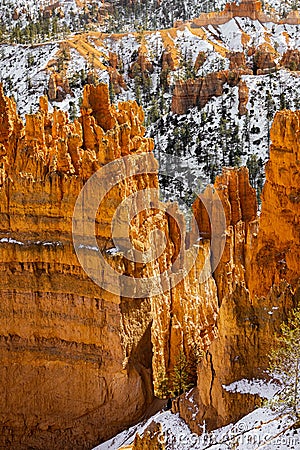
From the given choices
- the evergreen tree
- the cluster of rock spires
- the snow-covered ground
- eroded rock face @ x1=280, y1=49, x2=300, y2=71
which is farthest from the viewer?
eroded rock face @ x1=280, y1=49, x2=300, y2=71

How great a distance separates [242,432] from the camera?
1628cm

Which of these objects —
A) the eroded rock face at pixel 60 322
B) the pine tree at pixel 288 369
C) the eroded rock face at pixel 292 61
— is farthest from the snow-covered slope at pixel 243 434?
the eroded rock face at pixel 292 61

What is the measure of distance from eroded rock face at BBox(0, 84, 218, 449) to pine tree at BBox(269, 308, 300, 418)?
21.0 feet

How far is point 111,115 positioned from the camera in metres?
26.9

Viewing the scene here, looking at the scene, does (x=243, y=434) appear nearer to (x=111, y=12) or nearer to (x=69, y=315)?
(x=69, y=315)

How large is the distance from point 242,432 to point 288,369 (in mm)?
2290

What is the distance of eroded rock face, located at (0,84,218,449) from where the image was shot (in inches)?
885

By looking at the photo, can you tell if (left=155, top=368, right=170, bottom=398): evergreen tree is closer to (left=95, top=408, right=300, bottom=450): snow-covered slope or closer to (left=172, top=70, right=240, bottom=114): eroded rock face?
(left=95, top=408, right=300, bottom=450): snow-covered slope

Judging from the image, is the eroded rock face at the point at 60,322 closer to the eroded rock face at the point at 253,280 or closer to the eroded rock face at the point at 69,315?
the eroded rock face at the point at 69,315

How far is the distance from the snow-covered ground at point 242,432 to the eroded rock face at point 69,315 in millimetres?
1582

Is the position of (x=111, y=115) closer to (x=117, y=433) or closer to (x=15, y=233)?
(x=15, y=233)

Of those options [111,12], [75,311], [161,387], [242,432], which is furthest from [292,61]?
[242,432]

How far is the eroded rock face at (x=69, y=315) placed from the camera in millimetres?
22484

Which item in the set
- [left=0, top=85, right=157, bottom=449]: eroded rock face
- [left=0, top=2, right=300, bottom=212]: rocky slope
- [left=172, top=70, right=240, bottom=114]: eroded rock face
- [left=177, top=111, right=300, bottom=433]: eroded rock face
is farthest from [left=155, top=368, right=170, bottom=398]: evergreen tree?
[left=172, top=70, right=240, bottom=114]: eroded rock face
